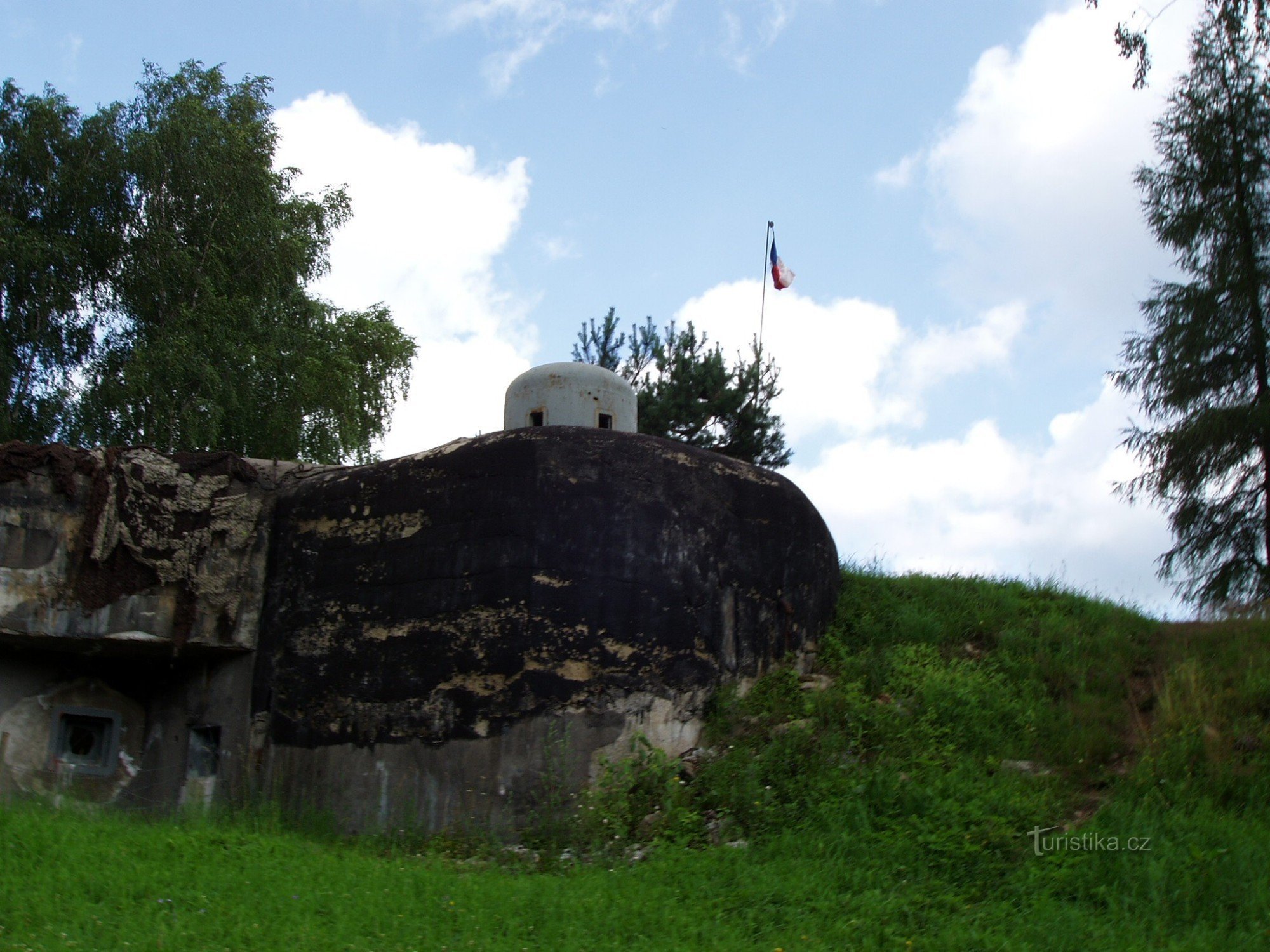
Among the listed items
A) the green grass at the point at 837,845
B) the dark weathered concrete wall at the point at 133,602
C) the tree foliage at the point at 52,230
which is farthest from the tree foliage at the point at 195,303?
the green grass at the point at 837,845

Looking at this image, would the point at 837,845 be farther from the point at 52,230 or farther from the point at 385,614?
the point at 52,230

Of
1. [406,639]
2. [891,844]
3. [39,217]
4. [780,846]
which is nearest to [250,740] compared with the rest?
[406,639]

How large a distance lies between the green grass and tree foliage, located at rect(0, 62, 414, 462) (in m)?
9.24

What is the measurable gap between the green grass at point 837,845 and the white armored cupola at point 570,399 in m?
2.77

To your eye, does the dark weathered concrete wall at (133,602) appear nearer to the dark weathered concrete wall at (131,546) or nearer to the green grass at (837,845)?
the dark weathered concrete wall at (131,546)

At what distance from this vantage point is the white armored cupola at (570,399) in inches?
395

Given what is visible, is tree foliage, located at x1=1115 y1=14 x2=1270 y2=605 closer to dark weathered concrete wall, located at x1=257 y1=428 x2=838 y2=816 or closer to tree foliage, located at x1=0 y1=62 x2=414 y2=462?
dark weathered concrete wall, located at x1=257 y1=428 x2=838 y2=816

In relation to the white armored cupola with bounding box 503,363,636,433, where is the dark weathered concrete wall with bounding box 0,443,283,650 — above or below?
below

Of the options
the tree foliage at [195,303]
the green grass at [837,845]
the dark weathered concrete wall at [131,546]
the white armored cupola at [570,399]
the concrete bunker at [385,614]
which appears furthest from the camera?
the tree foliage at [195,303]

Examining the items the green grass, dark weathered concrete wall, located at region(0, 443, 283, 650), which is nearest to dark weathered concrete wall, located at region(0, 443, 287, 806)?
dark weathered concrete wall, located at region(0, 443, 283, 650)

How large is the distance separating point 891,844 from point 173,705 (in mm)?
6154

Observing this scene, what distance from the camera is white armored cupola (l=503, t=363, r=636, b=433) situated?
10.0 m

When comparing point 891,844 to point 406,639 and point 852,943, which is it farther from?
point 406,639

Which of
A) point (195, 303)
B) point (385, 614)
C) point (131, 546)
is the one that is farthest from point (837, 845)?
point (195, 303)
